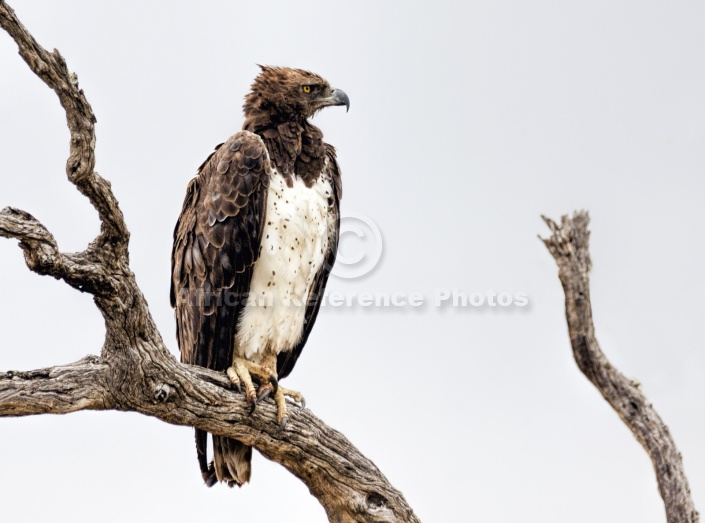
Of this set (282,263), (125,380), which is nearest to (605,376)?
(282,263)

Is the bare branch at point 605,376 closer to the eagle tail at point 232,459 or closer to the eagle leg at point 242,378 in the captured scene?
the eagle leg at point 242,378

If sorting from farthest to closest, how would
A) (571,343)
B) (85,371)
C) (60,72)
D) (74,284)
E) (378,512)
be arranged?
1. (378,512)
2. (571,343)
3. (85,371)
4. (74,284)
5. (60,72)

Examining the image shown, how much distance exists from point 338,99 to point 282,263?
1540mm

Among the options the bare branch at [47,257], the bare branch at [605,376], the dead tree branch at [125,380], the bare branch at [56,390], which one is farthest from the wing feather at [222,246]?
the bare branch at [605,376]

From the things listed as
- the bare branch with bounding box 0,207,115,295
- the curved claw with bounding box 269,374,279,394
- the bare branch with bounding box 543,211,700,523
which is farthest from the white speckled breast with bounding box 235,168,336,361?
the bare branch with bounding box 543,211,700,523

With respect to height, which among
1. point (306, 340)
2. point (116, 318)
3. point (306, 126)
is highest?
point (306, 126)

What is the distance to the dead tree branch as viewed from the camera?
432 centimetres

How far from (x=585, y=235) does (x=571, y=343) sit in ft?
2.38

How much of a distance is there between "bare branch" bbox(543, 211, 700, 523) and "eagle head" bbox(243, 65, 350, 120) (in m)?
2.41

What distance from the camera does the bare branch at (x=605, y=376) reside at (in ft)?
17.4

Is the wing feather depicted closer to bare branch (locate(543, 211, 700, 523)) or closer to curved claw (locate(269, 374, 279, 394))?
curved claw (locate(269, 374, 279, 394))

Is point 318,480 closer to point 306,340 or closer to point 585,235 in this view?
point 306,340

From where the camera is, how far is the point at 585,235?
17.4 feet

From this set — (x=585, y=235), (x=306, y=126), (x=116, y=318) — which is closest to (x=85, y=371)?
(x=116, y=318)
